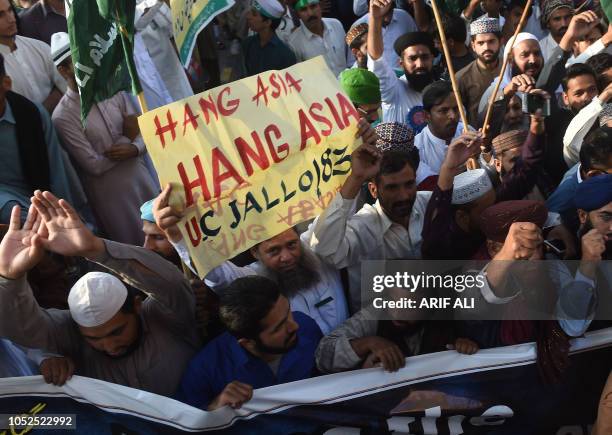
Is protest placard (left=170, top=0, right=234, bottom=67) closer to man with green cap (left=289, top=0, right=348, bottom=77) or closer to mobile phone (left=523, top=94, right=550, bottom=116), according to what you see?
mobile phone (left=523, top=94, right=550, bottom=116)

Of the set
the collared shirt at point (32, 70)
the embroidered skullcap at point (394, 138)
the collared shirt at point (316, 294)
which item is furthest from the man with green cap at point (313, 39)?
the collared shirt at point (316, 294)

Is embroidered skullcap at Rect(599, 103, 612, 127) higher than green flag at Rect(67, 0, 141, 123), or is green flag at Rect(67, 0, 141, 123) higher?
green flag at Rect(67, 0, 141, 123)

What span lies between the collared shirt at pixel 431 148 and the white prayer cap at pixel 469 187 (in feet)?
3.70

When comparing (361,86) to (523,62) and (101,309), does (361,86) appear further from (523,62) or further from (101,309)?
(101,309)

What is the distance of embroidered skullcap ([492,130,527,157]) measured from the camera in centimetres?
508

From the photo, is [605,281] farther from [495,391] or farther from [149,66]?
[149,66]

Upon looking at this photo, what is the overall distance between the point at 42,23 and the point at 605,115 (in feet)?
12.8

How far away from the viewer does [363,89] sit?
5824 millimetres

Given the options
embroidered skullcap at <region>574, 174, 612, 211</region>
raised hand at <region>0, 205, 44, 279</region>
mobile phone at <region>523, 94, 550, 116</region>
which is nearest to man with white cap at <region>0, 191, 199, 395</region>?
raised hand at <region>0, 205, 44, 279</region>

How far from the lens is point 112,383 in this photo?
379 centimetres

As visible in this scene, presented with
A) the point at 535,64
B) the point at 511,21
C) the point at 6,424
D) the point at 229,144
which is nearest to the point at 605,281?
the point at 229,144

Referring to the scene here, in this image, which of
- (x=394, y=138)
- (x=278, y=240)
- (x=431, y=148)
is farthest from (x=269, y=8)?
(x=278, y=240)

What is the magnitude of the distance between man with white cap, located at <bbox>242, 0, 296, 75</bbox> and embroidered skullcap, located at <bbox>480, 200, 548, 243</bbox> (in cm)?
364

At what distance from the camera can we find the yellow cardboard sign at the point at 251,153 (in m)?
3.72
